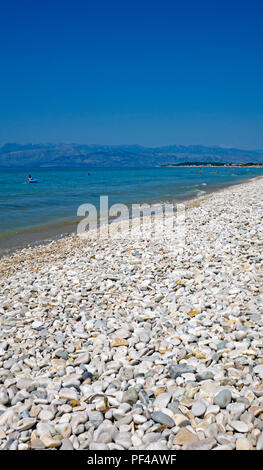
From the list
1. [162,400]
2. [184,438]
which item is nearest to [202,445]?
[184,438]

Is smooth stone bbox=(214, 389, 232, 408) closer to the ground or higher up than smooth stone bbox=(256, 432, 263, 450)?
higher up

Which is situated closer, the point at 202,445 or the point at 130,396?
the point at 202,445

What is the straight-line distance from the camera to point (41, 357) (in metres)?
4.28

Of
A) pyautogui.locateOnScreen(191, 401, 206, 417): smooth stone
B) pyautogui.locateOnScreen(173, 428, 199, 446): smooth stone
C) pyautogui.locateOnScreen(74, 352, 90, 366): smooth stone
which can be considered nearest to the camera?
pyautogui.locateOnScreen(173, 428, 199, 446): smooth stone

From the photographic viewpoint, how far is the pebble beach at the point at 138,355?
9.75ft

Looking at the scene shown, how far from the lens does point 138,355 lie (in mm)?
4043

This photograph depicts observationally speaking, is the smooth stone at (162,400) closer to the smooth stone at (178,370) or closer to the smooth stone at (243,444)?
the smooth stone at (178,370)

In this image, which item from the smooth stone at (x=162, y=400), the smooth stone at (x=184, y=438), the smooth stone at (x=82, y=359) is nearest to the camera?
the smooth stone at (x=184, y=438)

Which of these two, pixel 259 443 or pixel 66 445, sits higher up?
pixel 259 443

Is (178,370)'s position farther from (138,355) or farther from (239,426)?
(239,426)

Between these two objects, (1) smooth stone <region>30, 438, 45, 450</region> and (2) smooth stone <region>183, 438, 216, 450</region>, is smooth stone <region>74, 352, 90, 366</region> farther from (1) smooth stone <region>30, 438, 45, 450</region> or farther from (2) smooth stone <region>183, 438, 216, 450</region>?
(2) smooth stone <region>183, 438, 216, 450</region>

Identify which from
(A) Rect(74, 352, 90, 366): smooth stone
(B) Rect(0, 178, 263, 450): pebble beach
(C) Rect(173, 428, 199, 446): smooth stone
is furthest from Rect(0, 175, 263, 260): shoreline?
(C) Rect(173, 428, 199, 446): smooth stone

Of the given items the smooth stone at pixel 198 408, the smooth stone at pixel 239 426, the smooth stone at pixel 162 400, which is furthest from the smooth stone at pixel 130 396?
the smooth stone at pixel 239 426

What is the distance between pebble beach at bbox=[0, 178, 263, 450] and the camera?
2973 millimetres
